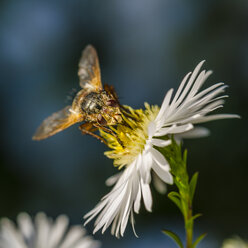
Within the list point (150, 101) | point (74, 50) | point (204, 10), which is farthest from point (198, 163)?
point (74, 50)

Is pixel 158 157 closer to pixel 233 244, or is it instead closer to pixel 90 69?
pixel 233 244

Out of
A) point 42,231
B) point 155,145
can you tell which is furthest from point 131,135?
point 42,231

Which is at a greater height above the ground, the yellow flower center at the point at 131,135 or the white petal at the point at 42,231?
the yellow flower center at the point at 131,135

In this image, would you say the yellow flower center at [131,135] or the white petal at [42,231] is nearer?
the yellow flower center at [131,135]

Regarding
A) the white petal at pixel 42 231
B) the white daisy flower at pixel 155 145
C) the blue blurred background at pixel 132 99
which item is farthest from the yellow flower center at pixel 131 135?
the blue blurred background at pixel 132 99

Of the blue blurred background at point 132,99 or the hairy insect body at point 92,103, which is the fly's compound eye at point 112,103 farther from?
the blue blurred background at point 132,99

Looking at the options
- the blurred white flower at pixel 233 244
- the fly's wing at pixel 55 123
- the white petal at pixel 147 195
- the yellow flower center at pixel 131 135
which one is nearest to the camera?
the white petal at pixel 147 195
